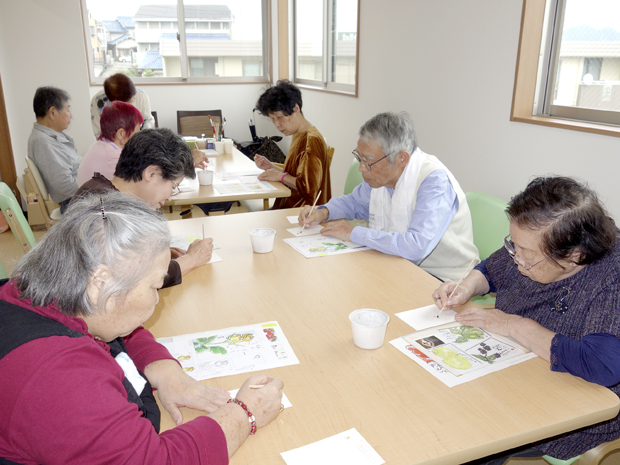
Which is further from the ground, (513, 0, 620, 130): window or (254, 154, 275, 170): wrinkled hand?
(513, 0, 620, 130): window

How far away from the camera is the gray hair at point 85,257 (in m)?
0.85

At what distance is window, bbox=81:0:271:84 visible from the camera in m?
5.99

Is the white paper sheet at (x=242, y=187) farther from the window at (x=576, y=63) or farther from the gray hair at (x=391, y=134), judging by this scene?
the window at (x=576, y=63)

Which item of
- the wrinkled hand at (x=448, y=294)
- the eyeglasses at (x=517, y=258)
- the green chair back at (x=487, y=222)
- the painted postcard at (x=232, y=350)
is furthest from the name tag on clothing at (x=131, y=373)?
the green chair back at (x=487, y=222)

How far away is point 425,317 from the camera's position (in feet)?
4.75

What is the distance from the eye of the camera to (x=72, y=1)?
15.7ft

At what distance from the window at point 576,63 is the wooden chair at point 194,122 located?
4.22 m

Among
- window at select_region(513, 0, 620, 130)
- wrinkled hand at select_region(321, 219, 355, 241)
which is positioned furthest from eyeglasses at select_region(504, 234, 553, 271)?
window at select_region(513, 0, 620, 130)

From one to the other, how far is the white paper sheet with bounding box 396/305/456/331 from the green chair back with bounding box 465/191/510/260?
0.73m

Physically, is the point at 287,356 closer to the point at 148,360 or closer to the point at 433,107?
the point at 148,360

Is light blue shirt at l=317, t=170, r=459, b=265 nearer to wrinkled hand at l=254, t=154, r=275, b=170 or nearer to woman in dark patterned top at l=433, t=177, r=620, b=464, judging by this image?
woman in dark patterned top at l=433, t=177, r=620, b=464

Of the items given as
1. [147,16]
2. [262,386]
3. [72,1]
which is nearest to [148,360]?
[262,386]

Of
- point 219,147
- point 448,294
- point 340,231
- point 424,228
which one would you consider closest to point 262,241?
point 340,231

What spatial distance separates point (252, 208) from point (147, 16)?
3.81 meters
